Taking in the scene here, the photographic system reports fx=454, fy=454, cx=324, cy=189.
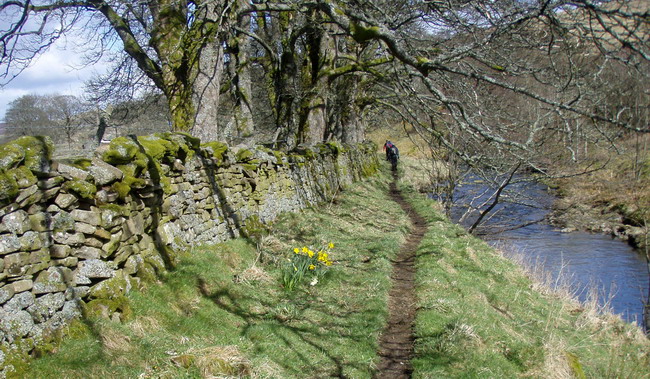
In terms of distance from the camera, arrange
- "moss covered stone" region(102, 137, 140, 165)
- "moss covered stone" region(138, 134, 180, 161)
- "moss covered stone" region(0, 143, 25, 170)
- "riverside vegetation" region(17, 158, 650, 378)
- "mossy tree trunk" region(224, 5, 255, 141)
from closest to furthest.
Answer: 1. "moss covered stone" region(0, 143, 25, 170)
2. "riverside vegetation" region(17, 158, 650, 378)
3. "moss covered stone" region(102, 137, 140, 165)
4. "moss covered stone" region(138, 134, 180, 161)
5. "mossy tree trunk" region(224, 5, 255, 141)

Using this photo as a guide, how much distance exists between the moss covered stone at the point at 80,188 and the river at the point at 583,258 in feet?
28.5

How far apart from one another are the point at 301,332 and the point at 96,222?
100 inches

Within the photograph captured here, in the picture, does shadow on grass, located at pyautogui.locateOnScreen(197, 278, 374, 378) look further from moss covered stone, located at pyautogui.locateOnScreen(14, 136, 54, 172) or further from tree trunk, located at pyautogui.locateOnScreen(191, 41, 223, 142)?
tree trunk, located at pyautogui.locateOnScreen(191, 41, 223, 142)

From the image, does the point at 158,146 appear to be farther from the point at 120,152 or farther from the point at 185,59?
the point at 185,59

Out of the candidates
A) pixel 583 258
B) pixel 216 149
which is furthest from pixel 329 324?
pixel 583 258

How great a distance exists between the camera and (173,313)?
461 cm

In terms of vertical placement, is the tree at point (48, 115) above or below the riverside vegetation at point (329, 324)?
above

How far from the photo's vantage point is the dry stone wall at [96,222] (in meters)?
3.35

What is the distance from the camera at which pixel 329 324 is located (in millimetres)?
5656

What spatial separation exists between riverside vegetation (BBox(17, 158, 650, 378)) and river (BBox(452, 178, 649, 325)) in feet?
7.35

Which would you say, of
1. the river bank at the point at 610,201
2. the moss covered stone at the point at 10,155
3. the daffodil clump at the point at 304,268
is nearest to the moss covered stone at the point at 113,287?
the moss covered stone at the point at 10,155

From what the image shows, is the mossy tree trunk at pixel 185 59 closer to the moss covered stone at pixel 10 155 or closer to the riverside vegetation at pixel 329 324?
the riverside vegetation at pixel 329 324

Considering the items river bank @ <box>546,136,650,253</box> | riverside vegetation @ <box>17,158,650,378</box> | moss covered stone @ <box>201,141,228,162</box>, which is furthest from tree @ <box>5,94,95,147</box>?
river bank @ <box>546,136,650,253</box>

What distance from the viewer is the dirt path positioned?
4.95 m
